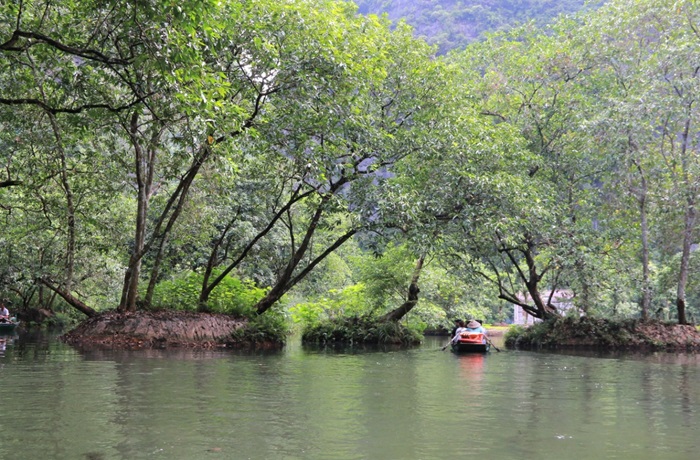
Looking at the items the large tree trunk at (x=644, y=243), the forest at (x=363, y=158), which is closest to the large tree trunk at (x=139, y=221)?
the forest at (x=363, y=158)

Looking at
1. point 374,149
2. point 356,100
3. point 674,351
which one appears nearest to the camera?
point 356,100

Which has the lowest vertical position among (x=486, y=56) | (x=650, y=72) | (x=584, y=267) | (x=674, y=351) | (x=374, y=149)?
(x=674, y=351)

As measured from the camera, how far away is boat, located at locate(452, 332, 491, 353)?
21828 mm

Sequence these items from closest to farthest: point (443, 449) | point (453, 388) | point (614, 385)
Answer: point (443, 449) < point (453, 388) < point (614, 385)

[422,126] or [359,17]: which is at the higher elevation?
[359,17]

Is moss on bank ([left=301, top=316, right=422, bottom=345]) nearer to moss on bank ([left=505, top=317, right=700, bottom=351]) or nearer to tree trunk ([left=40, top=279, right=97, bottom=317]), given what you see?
moss on bank ([left=505, top=317, right=700, bottom=351])

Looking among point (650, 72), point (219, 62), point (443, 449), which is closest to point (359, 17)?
point (219, 62)

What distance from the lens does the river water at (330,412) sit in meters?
5.98

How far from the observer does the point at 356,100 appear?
17.4m

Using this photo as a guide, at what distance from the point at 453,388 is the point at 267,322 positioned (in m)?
11.8

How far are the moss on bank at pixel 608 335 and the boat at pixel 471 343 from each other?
606 centimetres

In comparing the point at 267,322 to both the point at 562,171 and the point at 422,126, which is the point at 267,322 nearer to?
the point at 422,126

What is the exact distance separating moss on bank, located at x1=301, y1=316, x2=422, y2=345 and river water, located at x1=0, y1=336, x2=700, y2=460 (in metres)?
12.1

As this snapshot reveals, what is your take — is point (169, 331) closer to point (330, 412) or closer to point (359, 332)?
point (359, 332)
